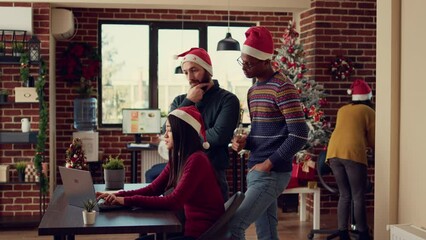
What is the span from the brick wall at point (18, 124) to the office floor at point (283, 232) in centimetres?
60

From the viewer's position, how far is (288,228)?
7152 millimetres

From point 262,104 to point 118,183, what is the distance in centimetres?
100

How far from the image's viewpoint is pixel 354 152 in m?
5.92

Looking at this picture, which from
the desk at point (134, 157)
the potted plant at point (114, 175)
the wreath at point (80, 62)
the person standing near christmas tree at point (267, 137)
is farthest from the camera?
the wreath at point (80, 62)

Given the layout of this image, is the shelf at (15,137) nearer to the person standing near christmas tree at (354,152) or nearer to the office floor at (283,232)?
the office floor at (283,232)

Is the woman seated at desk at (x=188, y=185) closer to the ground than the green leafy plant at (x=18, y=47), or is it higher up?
closer to the ground

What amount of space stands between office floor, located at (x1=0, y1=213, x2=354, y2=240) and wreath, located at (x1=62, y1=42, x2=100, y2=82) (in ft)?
7.80

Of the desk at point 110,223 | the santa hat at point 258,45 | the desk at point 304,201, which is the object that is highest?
the santa hat at point 258,45

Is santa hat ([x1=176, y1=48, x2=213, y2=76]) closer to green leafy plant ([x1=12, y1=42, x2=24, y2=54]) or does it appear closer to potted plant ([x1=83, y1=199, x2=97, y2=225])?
potted plant ([x1=83, y1=199, x2=97, y2=225])

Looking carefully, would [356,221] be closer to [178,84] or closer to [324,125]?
[324,125]

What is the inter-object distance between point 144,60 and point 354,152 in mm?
4020

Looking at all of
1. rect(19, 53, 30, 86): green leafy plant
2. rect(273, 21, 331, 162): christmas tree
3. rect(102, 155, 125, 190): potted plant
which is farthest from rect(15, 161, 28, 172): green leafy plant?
rect(102, 155, 125, 190): potted plant

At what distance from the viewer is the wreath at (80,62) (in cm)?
861

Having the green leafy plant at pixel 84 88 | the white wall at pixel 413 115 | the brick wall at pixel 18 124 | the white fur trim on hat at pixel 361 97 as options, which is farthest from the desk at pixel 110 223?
the green leafy plant at pixel 84 88
